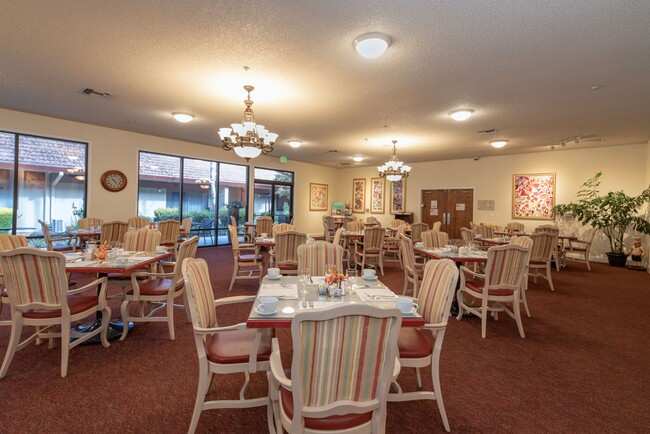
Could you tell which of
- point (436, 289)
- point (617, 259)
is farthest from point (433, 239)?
point (617, 259)

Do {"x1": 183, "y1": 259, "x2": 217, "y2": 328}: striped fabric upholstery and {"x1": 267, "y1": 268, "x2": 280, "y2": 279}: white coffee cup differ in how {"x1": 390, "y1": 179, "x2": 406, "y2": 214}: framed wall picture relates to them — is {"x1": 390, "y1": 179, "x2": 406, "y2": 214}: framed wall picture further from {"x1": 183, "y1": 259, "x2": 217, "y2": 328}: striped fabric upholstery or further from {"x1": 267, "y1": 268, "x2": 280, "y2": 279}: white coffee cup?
{"x1": 183, "y1": 259, "x2": 217, "y2": 328}: striped fabric upholstery

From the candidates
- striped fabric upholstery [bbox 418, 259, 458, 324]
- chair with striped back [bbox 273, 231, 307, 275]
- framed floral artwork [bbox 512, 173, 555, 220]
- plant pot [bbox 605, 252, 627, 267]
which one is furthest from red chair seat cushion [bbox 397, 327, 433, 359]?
framed floral artwork [bbox 512, 173, 555, 220]

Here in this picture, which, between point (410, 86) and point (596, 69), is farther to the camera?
point (410, 86)

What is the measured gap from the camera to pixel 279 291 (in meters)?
2.39

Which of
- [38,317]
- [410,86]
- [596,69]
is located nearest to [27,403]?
[38,317]

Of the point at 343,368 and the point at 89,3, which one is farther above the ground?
the point at 89,3

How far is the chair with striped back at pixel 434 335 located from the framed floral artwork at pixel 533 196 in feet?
28.2

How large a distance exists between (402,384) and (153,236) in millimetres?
3660

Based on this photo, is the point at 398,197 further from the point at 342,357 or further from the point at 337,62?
the point at 342,357

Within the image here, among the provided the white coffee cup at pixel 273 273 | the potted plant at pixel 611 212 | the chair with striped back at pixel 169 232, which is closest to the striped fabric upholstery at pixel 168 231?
the chair with striped back at pixel 169 232

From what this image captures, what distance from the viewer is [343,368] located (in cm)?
137

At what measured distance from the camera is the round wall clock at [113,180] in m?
7.44

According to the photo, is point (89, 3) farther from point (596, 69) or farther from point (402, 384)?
point (596, 69)

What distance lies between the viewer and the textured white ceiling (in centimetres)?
279
